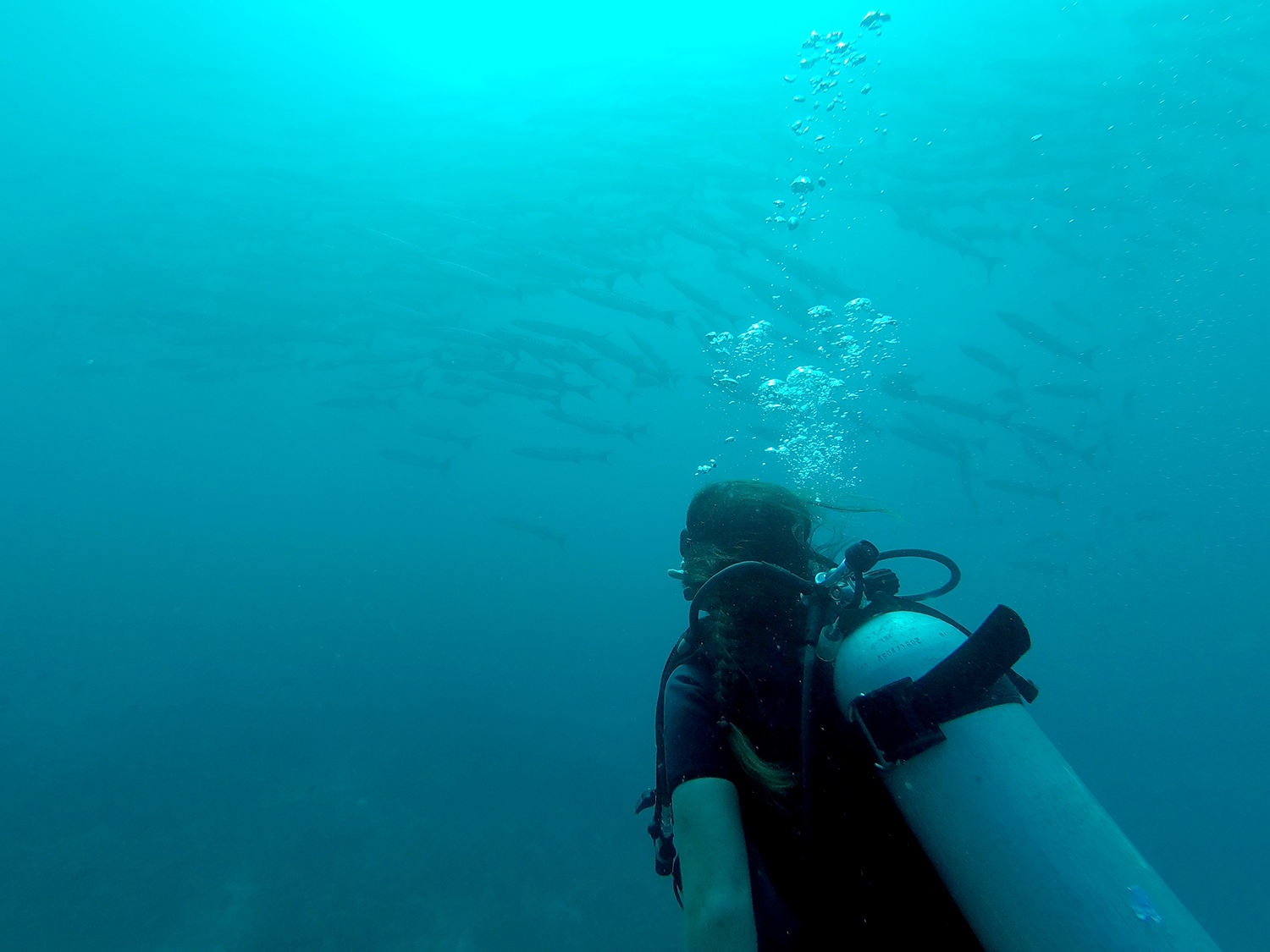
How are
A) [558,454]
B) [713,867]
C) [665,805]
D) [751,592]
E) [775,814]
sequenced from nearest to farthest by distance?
1. [713,867]
2. [775,814]
3. [751,592]
4. [665,805]
5. [558,454]

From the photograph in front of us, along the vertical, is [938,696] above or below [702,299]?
above

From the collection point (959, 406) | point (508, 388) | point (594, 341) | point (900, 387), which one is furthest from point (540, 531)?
point (959, 406)

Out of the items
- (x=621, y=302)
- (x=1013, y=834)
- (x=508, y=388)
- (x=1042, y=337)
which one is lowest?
(x=508, y=388)

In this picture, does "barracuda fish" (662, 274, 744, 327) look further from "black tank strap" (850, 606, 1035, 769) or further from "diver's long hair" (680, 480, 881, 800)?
"black tank strap" (850, 606, 1035, 769)

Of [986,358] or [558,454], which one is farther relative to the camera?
[558,454]

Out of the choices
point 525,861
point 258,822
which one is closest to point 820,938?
point 525,861

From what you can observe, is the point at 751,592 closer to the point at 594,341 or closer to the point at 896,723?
the point at 896,723

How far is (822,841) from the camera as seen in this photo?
1.17 m

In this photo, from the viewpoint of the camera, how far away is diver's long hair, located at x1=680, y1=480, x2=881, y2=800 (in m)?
1.30

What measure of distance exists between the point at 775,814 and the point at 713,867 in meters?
0.19

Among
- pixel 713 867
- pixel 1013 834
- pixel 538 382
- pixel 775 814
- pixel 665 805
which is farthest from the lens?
pixel 538 382

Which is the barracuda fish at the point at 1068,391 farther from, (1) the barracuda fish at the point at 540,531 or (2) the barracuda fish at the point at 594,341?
(1) the barracuda fish at the point at 540,531

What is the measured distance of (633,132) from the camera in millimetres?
17125

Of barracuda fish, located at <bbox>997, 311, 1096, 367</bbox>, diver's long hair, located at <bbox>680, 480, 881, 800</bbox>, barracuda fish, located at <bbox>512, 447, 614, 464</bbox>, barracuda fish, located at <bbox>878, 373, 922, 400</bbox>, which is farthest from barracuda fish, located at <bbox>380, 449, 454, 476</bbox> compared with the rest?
diver's long hair, located at <bbox>680, 480, 881, 800</bbox>
